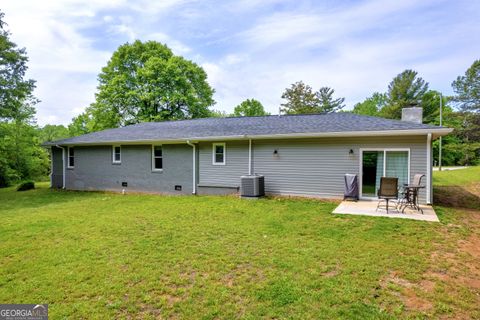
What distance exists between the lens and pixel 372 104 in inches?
1779

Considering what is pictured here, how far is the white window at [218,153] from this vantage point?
1116 centimetres

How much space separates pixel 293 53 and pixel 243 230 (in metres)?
13.3

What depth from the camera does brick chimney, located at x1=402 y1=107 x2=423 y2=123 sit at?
10.2 m

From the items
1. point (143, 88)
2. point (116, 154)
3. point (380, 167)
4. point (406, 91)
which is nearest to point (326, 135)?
point (380, 167)

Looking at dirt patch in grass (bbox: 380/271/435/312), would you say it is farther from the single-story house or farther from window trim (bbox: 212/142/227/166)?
window trim (bbox: 212/142/227/166)

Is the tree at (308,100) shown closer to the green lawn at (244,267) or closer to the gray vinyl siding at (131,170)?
the gray vinyl siding at (131,170)

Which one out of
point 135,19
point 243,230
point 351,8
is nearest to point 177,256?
point 243,230

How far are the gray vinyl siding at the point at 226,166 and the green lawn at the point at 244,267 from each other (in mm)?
4054

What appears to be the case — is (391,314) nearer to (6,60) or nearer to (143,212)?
(143,212)

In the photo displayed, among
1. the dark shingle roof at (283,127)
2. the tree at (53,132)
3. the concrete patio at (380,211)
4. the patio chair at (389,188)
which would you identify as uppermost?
the tree at (53,132)

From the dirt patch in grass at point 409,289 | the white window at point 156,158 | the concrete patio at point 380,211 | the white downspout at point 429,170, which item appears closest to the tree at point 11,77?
the white window at point 156,158

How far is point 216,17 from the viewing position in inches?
488

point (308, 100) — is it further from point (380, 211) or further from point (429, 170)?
point (380, 211)

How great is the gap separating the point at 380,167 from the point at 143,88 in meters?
22.7
